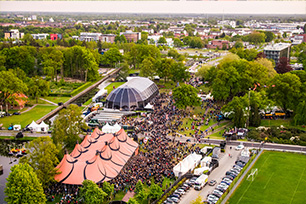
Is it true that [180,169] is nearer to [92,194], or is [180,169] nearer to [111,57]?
[92,194]

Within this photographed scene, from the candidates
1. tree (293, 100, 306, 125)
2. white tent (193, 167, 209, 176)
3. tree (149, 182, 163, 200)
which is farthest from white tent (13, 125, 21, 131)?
tree (293, 100, 306, 125)

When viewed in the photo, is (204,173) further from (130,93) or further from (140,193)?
(130,93)

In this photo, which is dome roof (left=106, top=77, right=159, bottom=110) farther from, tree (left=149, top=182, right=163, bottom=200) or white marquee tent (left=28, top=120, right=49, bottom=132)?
tree (left=149, top=182, right=163, bottom=200)

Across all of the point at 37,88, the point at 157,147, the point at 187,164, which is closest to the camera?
the point at 187,164

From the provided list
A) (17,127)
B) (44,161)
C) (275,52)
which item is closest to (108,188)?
(44,161)

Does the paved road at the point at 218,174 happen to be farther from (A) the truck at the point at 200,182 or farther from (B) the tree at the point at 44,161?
(B) the tree at the point at 44,161

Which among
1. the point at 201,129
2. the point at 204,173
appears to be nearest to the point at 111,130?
the point at 201,129
